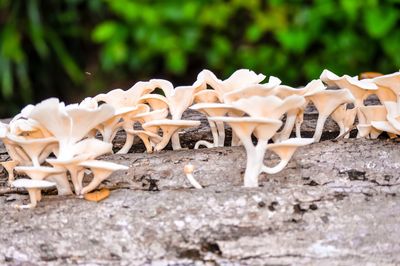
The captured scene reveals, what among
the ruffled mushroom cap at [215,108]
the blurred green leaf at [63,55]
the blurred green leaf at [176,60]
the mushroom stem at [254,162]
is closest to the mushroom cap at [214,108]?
the ruffled mushroom cap at [215,108]

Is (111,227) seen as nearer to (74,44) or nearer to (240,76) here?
(240,76)

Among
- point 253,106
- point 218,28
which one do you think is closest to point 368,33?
point 218,28

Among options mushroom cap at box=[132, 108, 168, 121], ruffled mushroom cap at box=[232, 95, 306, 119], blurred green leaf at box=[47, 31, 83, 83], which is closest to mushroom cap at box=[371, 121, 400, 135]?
ruffled mushroom cap at box=[232, 95, 306, 119]

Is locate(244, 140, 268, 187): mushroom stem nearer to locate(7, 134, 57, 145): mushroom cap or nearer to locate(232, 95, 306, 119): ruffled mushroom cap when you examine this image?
locate(232, 95, 306, 119): ruffled mushroom cap

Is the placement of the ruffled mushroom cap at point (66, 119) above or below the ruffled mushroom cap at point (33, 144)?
above

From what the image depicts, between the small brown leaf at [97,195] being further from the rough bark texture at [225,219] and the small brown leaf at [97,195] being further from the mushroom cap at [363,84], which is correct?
the mushroom cap at [363,84]

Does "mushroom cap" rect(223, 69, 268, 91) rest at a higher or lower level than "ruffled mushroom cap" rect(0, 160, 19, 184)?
higher
